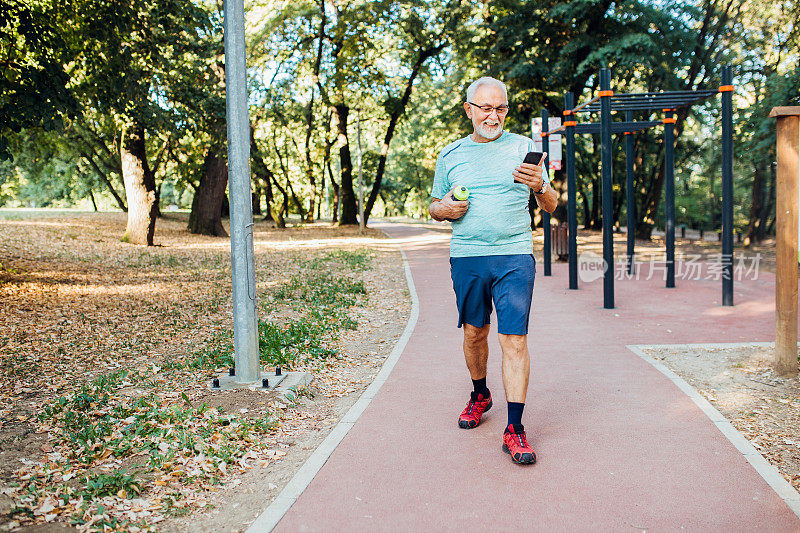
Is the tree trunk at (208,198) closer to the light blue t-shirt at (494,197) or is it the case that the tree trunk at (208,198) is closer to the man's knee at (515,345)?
the light blue t-shirt at (494,197)

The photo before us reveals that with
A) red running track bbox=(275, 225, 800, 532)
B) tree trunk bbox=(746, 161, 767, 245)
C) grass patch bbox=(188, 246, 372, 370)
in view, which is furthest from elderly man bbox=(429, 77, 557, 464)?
tree trunk bbox=(746, 161, 767, 245)

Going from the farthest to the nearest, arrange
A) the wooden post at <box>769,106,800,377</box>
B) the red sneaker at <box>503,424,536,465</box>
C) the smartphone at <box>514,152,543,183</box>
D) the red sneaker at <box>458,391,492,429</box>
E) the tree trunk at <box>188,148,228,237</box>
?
the tree trunk at <box>188,148,228,237</box>
the wooden post at <box>769,106,800,377</box>
the red sneaker at <box>458,391,492,429</box>
the red sneaker at <box>503,424,536,465</box>
the smartphone at <box>514,152,543,183</box>

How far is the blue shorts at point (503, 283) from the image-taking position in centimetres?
417

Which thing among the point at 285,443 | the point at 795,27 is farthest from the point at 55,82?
the point at 795,27

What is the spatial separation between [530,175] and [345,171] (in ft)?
103

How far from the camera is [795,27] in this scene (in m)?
19.9

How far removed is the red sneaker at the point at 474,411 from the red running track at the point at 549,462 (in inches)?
2.2

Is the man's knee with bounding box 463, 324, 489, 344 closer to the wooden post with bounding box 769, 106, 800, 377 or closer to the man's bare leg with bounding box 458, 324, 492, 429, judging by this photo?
the man's bare leg with bounding box 458, 324, 492, 429

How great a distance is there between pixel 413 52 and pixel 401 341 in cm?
2569

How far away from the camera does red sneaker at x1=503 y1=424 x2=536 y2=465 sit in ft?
13.3

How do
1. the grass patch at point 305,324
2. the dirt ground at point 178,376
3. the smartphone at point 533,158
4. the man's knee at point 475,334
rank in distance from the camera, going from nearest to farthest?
the dirt ground at point 178,376, the smartphone at point 533,158, the man's knee at point 475,334, the grass patch at point 305,324

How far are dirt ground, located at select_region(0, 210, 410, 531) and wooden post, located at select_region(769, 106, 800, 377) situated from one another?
11.9 ft

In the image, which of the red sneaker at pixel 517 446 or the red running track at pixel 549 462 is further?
the red sneaker at pixel 517 446

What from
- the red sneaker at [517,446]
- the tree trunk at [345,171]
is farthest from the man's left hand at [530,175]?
the tree trunk at [345,171]
